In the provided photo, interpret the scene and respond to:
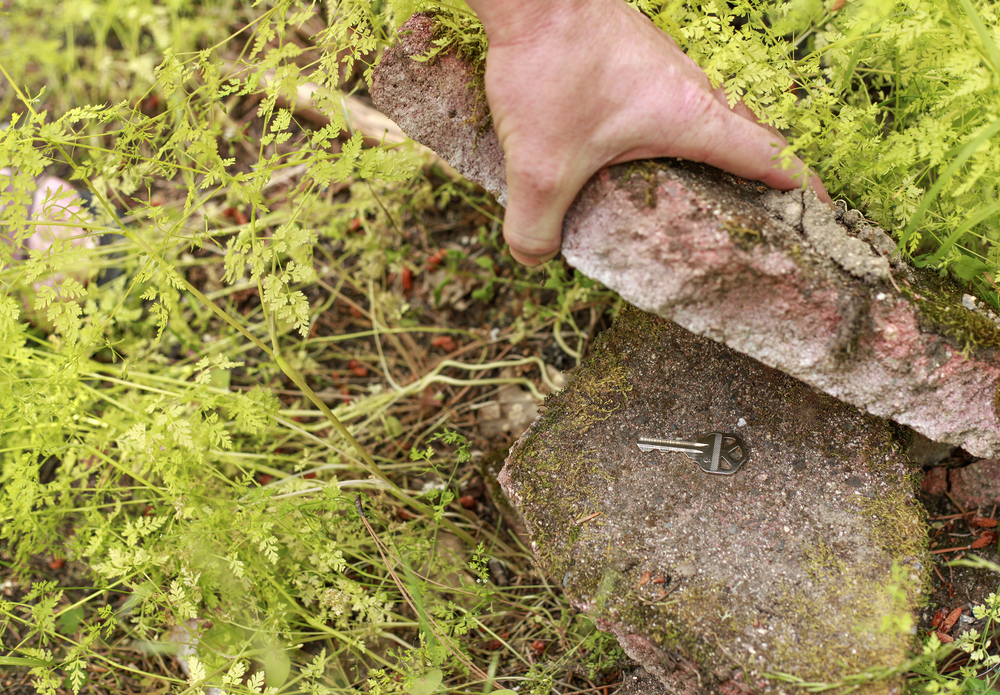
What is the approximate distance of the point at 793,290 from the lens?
5.39 ft

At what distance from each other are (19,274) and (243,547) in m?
1.27

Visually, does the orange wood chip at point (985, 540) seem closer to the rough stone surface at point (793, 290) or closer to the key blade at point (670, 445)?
the rough stone surface at point (793, 290)

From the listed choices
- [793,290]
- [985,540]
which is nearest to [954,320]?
[793,290]

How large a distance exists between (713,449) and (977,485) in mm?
1065

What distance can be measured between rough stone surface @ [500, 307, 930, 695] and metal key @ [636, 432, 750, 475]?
1.2 inches

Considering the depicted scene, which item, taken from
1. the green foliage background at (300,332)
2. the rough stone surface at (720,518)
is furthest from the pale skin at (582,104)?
the rough stone surface at (720,518)

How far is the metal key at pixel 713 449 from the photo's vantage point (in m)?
2.02

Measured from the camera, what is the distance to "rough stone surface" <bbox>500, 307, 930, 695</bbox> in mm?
1728

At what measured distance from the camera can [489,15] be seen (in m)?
1.67

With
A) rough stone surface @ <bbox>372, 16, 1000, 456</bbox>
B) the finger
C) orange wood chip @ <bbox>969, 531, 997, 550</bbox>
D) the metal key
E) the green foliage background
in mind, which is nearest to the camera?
rough stone surface @ <bbox>372, 16, 1000, 456</bbox>

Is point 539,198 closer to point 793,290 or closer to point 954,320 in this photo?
point 793,290

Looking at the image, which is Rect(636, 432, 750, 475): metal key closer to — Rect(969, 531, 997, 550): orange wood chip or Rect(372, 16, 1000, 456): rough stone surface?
Rect(372, 16, 1000, 456): rough stone surface

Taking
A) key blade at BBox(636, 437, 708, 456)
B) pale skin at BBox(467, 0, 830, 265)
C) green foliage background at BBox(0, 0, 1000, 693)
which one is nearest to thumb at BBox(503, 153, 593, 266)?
pale skin at BBox(467, 0, 830, 265)

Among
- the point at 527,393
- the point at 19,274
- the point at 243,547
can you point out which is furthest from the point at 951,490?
the point at 19,274
